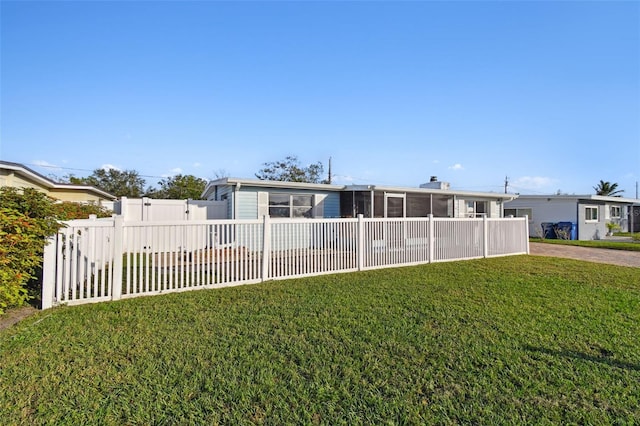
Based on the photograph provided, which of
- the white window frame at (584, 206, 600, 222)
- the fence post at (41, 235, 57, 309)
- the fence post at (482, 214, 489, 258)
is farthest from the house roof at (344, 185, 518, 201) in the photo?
the fence post at (41, 235, 57, 309)

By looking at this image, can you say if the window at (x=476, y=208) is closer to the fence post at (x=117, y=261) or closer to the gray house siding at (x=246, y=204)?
the gray house siding at (x=246, y=204)

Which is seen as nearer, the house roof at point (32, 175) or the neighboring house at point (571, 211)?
the house roof at point (32, 175)

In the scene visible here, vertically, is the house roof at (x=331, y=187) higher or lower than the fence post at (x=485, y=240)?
higher

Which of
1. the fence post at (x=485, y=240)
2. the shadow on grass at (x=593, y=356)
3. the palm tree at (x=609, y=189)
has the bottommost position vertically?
the shadow on grass at (x=593, y=356)

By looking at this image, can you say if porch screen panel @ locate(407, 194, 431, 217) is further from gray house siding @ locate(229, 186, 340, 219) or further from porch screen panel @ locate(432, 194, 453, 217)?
gray house siding @ locate(229, 186, 340, 219)

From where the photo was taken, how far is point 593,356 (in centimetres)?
316

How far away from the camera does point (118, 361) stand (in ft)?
9.80

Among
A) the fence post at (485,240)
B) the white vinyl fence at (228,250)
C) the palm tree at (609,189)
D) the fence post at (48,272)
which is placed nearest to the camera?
the fence post at (48,272)

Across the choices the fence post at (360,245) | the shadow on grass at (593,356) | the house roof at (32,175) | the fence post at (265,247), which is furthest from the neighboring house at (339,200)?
the shadow on grass at (593,356)

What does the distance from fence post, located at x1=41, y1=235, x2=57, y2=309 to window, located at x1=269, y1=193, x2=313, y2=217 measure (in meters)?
7.57

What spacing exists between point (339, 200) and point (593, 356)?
1064cm

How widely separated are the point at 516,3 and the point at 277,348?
10754mm

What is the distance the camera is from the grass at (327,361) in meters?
2.26

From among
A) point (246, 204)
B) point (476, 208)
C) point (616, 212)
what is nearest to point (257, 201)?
point (246, 204)
